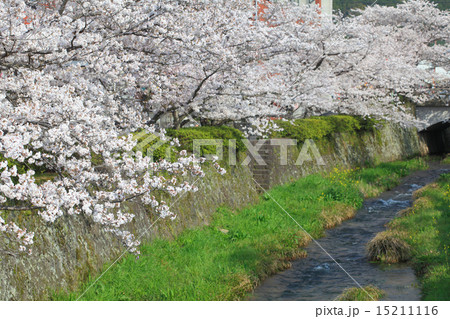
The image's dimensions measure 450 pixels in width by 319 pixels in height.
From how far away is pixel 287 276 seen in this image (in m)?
10.9

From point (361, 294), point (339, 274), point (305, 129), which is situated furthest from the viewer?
point (305, 129)

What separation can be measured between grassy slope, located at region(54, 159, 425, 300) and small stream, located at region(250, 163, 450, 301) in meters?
0.35

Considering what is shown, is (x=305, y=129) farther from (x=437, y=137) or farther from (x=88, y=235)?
(x=437, y=137)

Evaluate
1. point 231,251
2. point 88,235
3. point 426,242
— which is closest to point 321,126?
point 426,242

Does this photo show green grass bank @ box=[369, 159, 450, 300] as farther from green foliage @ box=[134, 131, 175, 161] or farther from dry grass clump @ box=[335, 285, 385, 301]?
green foliage @ box=[134, 131, 175, 161]

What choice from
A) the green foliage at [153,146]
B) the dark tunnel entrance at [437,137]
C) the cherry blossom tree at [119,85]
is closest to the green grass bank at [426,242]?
the cherry blossom tree at [119,85]

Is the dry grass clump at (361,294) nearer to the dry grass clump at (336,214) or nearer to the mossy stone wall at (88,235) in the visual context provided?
the mossy stone wall at (88,235)

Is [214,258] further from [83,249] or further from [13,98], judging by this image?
[13,98]

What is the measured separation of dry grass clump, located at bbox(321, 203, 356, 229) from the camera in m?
15.2

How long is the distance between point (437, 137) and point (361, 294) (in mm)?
38400

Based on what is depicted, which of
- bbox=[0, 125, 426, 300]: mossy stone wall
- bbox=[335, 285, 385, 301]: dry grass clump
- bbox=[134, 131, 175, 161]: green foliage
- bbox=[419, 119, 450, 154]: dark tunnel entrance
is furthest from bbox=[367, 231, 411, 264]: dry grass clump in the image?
bbox=[419, 119, 450, 154]: dark tunnel entrance

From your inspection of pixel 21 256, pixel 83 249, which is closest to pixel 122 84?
pixel 83 249

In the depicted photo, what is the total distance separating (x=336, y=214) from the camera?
15875mm

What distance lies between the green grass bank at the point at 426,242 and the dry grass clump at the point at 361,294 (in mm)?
823
